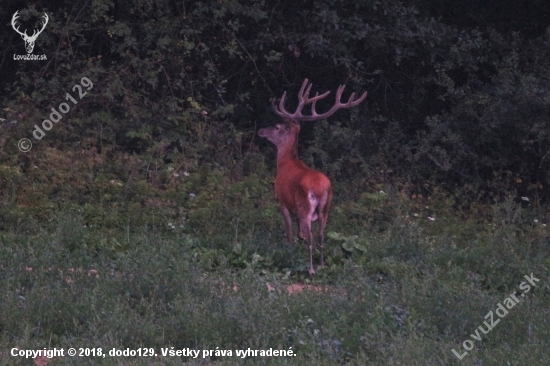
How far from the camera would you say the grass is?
6.44 metres

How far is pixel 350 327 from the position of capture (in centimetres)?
684

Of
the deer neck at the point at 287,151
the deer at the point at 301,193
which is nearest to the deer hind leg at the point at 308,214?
the deer at the point at 301,193

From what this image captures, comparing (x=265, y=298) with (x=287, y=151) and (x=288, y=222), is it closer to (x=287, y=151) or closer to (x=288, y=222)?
(x=288, y=222)

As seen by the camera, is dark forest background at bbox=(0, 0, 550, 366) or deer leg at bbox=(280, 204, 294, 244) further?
deer leg at bbox=(280, 204, 294, 244)

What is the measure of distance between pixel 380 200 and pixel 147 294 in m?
4.91

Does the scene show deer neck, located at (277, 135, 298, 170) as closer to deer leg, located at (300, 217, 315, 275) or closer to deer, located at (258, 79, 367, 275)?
deer, located at (258, 79, 367, 275)

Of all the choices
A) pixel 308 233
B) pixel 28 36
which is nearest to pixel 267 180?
pixel 308 233

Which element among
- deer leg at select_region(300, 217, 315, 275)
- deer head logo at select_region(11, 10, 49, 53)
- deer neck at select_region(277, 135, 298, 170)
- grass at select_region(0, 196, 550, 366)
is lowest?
grass at select_region(0, 196, 550, 366)

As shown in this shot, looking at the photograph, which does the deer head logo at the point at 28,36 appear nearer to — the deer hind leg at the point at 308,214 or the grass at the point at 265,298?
the grass at the point at 265,298

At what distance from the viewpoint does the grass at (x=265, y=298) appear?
6.44 m

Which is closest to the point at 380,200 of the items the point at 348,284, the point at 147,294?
the point at 348,284

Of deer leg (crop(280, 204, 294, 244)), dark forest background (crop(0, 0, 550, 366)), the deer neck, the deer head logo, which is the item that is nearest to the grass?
dark forest background (crop(0, 0, 550, 366))

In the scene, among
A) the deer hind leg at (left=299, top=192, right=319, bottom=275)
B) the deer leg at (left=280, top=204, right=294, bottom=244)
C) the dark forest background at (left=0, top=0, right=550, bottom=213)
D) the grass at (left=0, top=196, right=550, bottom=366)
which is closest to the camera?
the grass at (left=0, top=196, right=550, bottom=366)

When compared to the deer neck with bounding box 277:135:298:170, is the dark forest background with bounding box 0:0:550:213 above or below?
above
